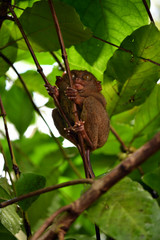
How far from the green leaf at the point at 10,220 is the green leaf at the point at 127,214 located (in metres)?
0.52

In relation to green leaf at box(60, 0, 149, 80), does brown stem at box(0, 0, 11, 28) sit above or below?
above

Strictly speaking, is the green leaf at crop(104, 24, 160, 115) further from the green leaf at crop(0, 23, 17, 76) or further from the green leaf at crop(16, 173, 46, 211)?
the green leaf at crop(16, 173, 46, 211)

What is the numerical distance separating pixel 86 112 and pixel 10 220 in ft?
2.54

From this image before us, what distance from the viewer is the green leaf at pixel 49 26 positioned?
6.81 feet

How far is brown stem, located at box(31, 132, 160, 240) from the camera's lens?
38.9 inches

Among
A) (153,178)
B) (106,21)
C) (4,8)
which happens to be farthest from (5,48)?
(153,178)

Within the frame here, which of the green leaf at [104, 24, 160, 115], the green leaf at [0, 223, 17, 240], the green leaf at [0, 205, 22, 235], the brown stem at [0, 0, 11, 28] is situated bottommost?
the green leaf at [0, 223, 17, 240]

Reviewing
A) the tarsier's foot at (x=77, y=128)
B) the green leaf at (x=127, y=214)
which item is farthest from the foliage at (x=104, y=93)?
the tarsier's foot at (x=77, y=128)

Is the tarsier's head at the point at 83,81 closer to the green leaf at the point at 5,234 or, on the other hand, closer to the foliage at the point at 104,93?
the foliage at the point at 104,93

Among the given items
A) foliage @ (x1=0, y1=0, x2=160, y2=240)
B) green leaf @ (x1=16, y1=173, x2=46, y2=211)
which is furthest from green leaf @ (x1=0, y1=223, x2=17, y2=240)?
green leaf @ (x1=16, y1=173, x2=46, y2=211)

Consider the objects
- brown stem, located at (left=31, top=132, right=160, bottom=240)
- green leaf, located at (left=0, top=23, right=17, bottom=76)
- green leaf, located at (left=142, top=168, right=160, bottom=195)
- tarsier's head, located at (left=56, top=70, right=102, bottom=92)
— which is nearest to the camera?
brown stem, located at (left=31, top=132, right=160, bottom=240)

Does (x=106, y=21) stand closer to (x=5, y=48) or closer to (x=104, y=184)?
(x=5, y=48)

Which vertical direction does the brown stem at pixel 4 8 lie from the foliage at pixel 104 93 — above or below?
above

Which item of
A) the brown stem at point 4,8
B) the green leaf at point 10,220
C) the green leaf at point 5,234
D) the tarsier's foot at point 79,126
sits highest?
the brown stem at point 4,8
